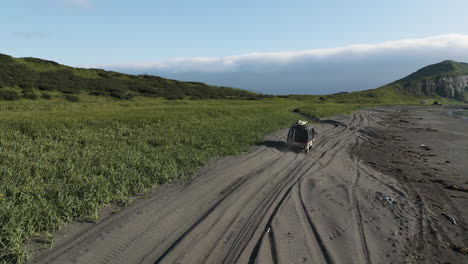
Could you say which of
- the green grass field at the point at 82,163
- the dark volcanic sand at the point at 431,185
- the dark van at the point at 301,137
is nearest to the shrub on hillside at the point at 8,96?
the green grass field at the point at 82,163

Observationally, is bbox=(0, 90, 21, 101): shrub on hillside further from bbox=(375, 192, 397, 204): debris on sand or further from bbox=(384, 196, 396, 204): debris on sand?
bbox=(384, 196, 396, 204): debris on sand

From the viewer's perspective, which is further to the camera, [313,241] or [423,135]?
[423,135]

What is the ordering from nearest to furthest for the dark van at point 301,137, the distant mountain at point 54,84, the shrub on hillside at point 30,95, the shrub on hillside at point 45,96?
the dark van at point 301,137 → the shrub on hillside at point 30,95 → the shrub on hillside at point 45,96 → the distant mountain at point 54,84

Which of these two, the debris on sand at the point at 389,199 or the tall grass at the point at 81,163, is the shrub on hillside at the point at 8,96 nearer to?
the tall grass at the point at 81,163

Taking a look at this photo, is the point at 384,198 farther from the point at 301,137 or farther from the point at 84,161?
the point at 84,161

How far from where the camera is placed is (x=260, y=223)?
868 centimetres

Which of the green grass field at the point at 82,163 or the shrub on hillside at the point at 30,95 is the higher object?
the shrub on hillside at the point at 30,95

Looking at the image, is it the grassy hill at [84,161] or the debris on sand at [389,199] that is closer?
the grassy hill at [84,161]

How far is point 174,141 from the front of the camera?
1839cm

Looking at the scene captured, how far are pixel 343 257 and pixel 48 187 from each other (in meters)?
9.54

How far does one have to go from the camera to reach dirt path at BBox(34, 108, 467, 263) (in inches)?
270

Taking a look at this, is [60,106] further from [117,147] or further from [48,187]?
[48,187]

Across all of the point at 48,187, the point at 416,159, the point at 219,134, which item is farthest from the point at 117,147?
the point at 416,159

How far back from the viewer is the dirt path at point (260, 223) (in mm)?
6852
